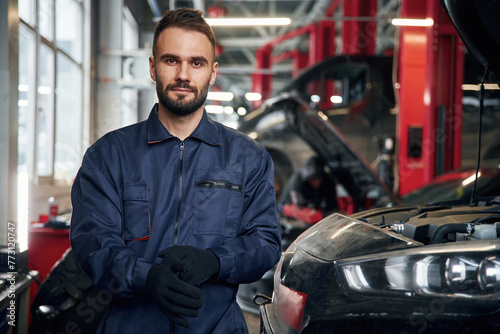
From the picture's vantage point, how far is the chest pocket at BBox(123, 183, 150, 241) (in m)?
1.43

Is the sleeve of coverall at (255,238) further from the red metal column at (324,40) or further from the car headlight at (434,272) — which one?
the red metal column at (324,40)

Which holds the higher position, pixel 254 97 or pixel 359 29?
pixel 359 29

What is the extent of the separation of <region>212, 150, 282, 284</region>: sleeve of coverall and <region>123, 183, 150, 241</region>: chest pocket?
0.22 meters

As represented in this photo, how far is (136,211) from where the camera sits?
4.71 ft

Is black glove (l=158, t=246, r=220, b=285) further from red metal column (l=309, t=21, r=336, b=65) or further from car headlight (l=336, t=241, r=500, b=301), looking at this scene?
red metal column (l=309, t=21, r=336, b=65)

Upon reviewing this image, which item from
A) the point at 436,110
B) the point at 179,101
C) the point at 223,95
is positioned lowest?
the point at 179,101

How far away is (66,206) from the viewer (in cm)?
714

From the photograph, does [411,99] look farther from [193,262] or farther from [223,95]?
[223,95]

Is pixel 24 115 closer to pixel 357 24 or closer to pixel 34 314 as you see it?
pixel 34 314

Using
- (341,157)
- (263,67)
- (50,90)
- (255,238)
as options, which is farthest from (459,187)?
(263,67)

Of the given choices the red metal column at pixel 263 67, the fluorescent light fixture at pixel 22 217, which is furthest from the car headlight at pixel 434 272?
the red metal column at pixel 263 67

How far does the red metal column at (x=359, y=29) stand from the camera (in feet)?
37.0

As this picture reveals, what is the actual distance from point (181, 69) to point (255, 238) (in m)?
0.53

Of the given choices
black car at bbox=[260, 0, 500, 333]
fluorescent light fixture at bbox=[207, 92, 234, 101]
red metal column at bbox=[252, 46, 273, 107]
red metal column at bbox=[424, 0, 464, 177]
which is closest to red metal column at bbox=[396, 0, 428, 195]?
red metal column at bbox=[424, 0, 464, 177]
